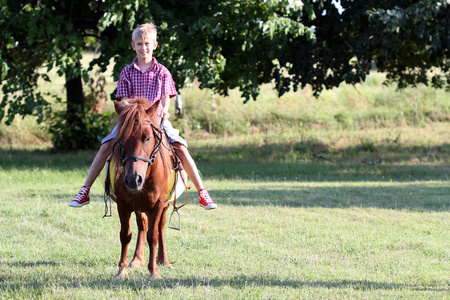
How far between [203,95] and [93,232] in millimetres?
17308

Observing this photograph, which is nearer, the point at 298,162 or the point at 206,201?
the point at 206,201

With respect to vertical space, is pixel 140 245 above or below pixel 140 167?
below

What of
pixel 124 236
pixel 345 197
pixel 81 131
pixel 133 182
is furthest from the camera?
pixel 81 131

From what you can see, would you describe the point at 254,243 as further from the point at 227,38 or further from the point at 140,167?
the point at 227,38

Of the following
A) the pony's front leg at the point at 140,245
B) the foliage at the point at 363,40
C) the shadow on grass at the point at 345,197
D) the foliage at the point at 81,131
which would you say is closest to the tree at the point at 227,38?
the foliage at the point at 363,40

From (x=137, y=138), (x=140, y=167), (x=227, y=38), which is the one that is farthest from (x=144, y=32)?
(x=227, y=38)

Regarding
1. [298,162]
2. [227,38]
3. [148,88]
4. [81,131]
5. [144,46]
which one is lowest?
[298,162]

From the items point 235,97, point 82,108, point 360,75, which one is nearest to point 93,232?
point 360,75

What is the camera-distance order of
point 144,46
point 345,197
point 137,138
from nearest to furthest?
point 137,138 → point 144,46 → point 345,197

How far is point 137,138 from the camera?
457 cm

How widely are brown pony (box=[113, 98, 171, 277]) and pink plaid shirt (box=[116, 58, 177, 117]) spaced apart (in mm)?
634

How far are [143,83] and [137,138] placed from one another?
1185mm

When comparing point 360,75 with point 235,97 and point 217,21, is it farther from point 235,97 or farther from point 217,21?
point 235,97

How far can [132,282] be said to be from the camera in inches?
196
